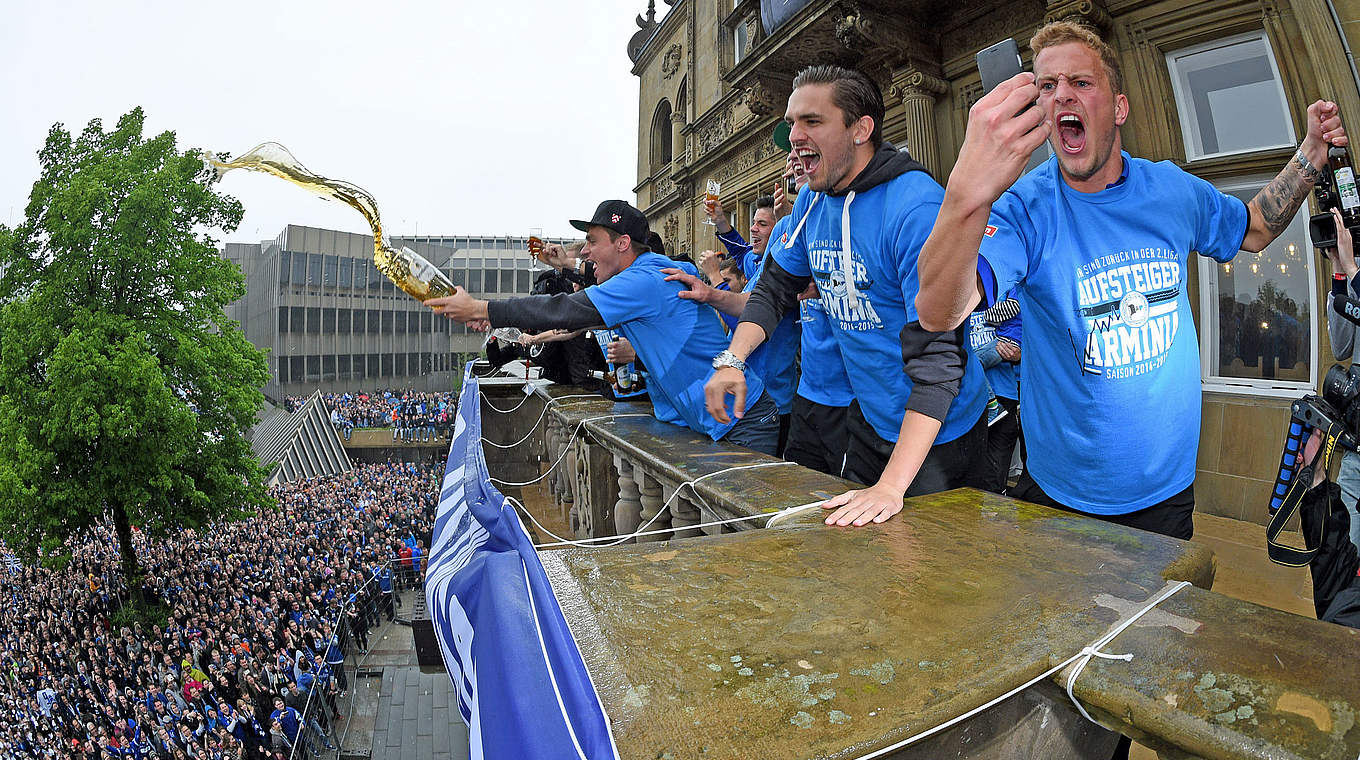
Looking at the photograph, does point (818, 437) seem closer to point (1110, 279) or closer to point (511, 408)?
point (1110, 279)

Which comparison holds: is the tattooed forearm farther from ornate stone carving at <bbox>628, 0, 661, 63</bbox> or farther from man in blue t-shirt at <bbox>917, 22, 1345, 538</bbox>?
ornate stone carving at <bbox>628, 0, 661, 63</bbox>

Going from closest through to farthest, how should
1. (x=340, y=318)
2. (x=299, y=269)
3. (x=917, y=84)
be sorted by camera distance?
1. (x=917, y=84)
2. (x=299, y=269)
3. (x=340, y=318)

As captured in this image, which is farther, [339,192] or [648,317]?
[648,317]

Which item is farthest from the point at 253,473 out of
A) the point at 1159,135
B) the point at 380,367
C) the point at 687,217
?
the point at 380,367

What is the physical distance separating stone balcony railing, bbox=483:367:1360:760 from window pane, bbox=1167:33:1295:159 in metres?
6.68

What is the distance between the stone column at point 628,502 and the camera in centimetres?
376

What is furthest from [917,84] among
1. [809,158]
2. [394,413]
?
[394,413]

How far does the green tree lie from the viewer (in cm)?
1529

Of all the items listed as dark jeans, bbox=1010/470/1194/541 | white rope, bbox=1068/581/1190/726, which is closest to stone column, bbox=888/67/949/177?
dark jeans, bbox=1010/470/1194/541

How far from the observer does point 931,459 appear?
2.60 meters

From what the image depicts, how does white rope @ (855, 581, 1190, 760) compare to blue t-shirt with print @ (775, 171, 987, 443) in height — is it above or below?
below

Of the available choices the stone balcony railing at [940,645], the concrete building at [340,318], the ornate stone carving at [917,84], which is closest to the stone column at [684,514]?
the stone balcony railing at [940,645]

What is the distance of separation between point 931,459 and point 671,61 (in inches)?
947

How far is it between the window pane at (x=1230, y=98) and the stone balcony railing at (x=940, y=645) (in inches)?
263
